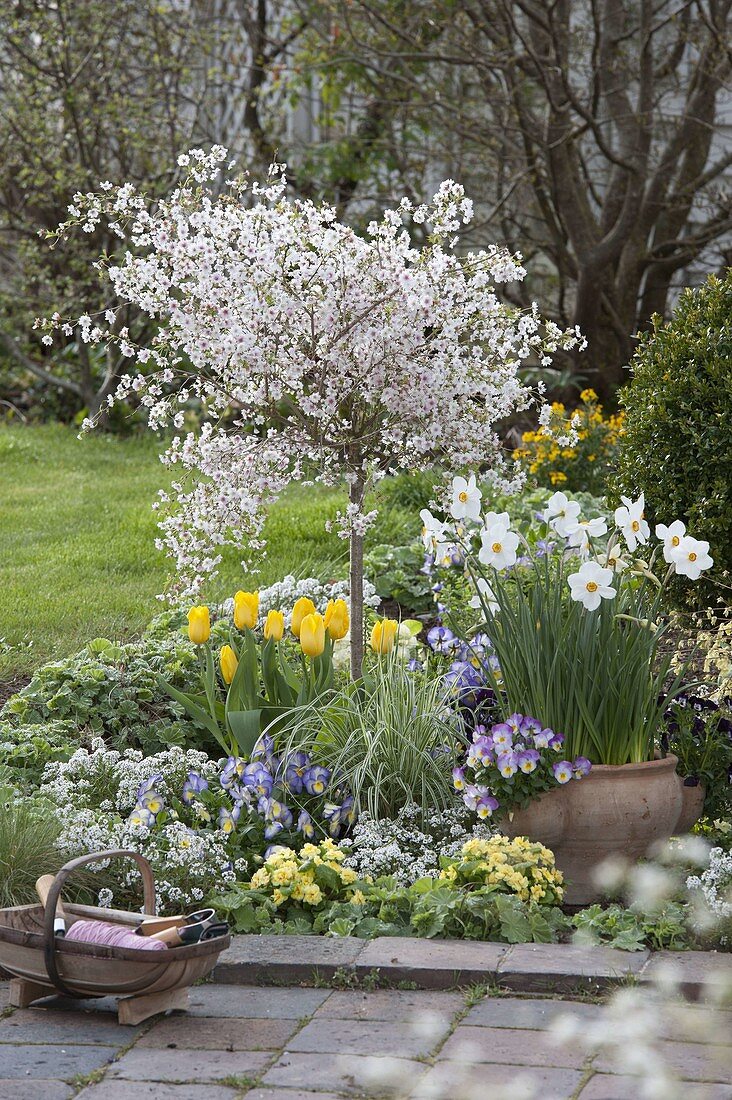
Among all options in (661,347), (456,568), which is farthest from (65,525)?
(661,347)

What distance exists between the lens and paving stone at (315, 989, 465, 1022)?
256cm

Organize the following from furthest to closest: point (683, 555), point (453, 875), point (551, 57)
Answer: point (551, 57) → point (683, 555) → point (453, 875)

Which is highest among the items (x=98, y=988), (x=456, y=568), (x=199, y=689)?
(x=456, y=568)

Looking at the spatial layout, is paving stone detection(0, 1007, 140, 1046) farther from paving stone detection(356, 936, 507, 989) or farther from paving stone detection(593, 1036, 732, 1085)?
paving stone detection(593, 1036, 732, 1085)

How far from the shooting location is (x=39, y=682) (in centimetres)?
455

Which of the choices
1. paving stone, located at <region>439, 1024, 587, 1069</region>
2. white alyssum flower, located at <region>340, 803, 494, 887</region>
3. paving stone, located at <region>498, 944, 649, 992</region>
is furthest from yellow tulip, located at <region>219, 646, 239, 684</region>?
paving stone, located at <region>439, 1024, 587, 1069</region>

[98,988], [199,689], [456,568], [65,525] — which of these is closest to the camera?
[98,988]

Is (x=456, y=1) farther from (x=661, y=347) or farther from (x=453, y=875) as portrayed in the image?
(x=453, y=875)

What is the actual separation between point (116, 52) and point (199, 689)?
7886 mm

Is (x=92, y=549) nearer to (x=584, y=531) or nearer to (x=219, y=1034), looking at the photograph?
(x=584, y=531)

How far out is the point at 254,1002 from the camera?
2.67 meters

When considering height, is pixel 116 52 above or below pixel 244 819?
above

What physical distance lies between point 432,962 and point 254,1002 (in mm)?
385

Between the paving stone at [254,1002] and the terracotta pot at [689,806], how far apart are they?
1.31 meters
